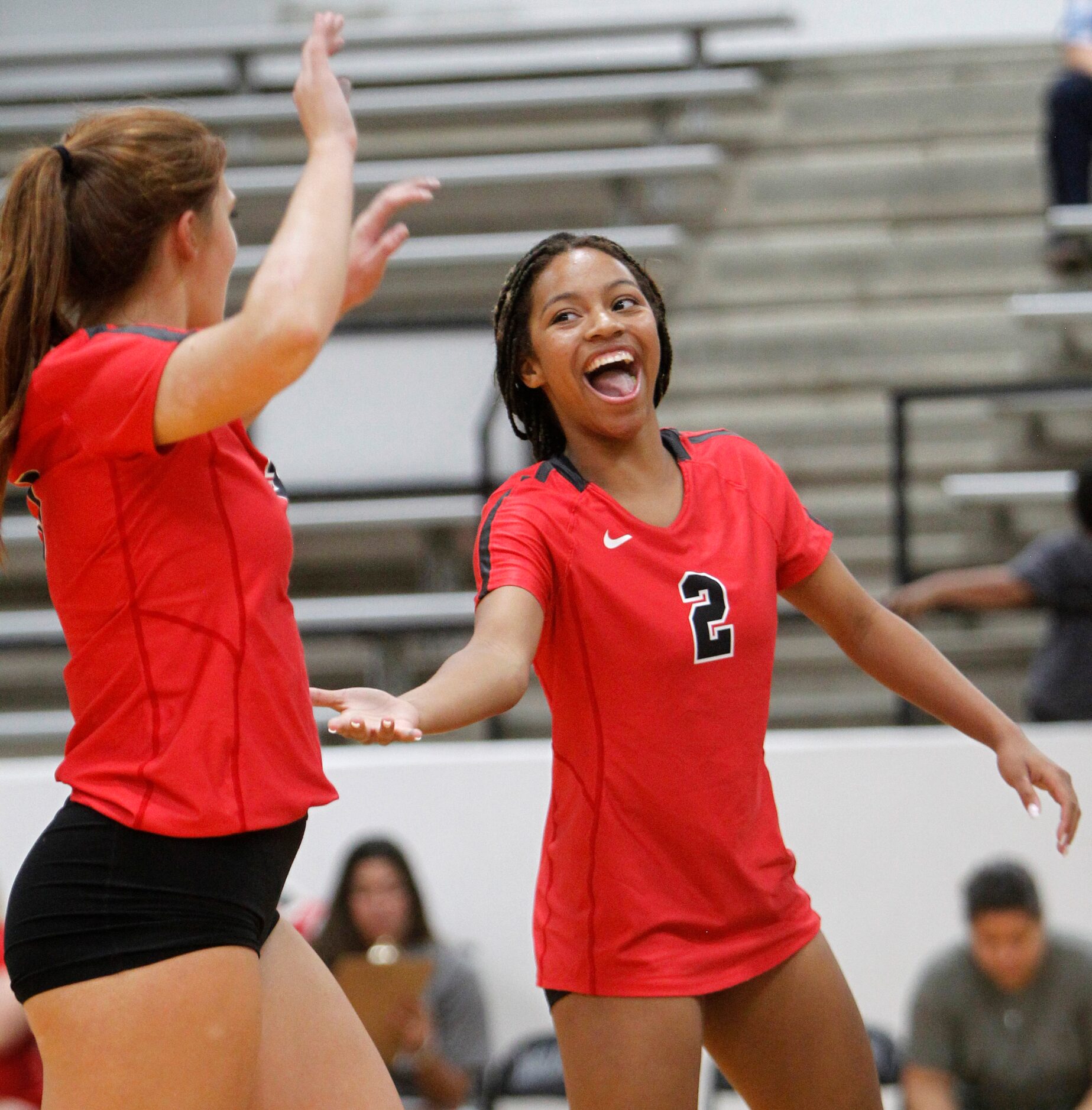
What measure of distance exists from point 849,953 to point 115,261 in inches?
121

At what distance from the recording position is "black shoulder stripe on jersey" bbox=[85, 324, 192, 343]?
1.49 m

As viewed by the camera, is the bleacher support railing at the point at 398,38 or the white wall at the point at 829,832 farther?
the bleacher support railing at the point at 398,38

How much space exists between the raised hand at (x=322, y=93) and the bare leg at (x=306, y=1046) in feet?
2.66

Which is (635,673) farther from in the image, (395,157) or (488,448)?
(395,157)

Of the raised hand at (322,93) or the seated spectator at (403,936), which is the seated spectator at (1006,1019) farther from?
the raised hand at (322,93)

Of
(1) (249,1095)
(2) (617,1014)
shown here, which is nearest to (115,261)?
(1) (249,1095)

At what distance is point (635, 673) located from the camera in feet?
5.82

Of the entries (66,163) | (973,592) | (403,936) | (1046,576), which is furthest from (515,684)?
(1046,576)

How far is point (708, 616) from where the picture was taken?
1787mm

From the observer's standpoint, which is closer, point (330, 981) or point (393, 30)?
point (330, 981)

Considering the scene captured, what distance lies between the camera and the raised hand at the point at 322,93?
4.96 ft

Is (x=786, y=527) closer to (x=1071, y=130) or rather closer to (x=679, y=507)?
(x=679, y=507)

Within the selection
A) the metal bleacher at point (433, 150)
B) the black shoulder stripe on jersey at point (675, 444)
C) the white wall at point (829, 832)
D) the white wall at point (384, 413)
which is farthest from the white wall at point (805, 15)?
the black shoulder stripe on jersey at point (675, 444)

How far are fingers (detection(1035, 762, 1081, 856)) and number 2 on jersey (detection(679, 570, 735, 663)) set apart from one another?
0.43 metres
